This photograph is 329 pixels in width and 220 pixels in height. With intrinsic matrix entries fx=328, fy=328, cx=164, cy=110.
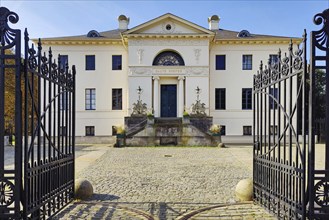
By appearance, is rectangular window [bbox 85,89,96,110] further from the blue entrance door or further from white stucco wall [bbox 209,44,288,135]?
white stucco wall [bbox 209,44,288,135]

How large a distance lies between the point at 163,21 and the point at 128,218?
2751 centimetres

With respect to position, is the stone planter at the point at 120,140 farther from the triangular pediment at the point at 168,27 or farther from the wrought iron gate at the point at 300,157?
the wrought iron gate at the point at 300,157

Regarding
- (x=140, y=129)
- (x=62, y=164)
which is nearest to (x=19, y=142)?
(x=62, y=164)

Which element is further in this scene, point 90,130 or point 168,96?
point 90,130

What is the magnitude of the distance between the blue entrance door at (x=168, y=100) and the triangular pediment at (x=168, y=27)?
5.37 meters

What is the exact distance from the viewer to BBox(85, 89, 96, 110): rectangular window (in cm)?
3334

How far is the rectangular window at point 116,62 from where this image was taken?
33469mm

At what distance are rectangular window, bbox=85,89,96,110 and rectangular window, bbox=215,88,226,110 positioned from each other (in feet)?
40.7

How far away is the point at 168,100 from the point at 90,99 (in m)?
7.94

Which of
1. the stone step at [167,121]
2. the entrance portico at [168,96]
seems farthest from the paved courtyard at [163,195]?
the entrance portico at [168,96]

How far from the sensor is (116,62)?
33.5m

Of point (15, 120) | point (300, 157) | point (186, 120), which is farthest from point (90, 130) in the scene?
point (300, 157)

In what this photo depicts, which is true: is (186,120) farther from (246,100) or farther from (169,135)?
(246,100)

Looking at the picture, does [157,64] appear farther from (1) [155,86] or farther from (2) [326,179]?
(2) [326,179]
